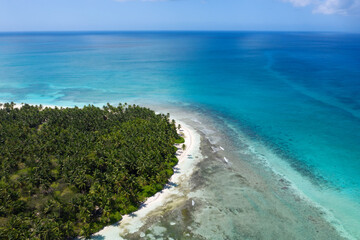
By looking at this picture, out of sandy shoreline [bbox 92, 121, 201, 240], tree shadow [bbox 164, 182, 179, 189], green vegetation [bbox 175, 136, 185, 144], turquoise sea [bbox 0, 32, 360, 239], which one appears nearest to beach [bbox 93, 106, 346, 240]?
sandy shoreline [bbox 92, 121, 201, 240]

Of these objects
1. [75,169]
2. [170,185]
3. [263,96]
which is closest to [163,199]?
[170,185]

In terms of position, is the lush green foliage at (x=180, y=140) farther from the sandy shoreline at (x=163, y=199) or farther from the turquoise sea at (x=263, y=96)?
the turquoise sea at (x=263, y=96)

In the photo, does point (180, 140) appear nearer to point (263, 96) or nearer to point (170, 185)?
point (170, 185)

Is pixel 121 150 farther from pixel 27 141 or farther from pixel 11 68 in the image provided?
pixel 11 68

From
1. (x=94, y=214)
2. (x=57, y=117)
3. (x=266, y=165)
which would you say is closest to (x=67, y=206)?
(x=94, y=214)

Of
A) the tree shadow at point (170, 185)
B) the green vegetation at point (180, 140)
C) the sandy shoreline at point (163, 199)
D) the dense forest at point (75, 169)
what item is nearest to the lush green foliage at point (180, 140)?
the green vegetation at point (180, 140)

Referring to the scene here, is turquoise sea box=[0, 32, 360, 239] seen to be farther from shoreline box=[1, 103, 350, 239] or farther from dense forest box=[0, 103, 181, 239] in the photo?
dense forest box=[0, 103, 181, 239]
